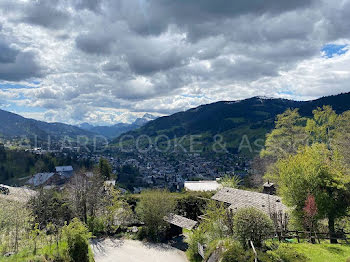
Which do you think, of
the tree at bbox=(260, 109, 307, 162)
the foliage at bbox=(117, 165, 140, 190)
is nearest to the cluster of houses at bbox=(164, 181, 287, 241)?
the tree at bbox=(260, 109, 307, 162)

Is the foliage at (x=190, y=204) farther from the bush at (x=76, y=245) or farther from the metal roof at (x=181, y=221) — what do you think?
the bush at (x=76, y=245)

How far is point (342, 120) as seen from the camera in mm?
40156

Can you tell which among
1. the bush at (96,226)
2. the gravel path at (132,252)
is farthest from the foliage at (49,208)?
the gravel path at (132,252)

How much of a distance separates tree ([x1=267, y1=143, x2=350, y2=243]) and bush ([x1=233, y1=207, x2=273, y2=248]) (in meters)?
9.55

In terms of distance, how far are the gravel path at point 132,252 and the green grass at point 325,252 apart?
12311 millimetres

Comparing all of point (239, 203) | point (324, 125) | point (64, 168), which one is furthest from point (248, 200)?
point (64, 168)

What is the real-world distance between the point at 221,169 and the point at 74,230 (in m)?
133

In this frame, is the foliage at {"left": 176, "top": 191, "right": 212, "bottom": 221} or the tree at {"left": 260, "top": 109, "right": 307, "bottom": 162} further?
the tree at {"left": 260, "top": 109, "right": 307, "bottom": 162}

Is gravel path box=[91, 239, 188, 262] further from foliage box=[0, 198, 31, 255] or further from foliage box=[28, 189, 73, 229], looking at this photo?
foliage box=[28, 189, 73, 229]

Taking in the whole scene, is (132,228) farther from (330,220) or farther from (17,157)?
(17,157)

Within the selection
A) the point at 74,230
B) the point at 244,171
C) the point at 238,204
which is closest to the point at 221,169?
the point at 244,171

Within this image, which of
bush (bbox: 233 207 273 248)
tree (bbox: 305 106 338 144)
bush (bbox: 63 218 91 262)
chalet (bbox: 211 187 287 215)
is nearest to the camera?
bush (bbox: 233 207 273 248)

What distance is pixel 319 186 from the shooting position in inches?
853

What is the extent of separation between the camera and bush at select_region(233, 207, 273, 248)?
14.1 metres
